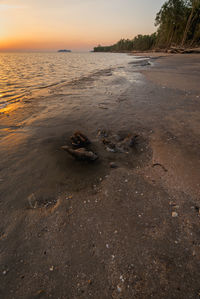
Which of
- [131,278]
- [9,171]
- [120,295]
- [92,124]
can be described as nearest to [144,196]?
[131,278]

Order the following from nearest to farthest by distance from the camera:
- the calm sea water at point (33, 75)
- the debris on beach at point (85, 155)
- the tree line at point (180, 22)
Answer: the debris on beach at point (85, 155), the calm sea water at point (33, 75), the tree line at point (180, 22)

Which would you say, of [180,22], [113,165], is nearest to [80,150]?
[113,165]

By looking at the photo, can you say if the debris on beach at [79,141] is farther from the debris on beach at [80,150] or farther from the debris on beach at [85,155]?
the debris on beach at [85,155]

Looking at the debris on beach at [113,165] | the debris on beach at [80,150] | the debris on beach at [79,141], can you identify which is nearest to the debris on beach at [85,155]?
the debris on beach at [80,150]

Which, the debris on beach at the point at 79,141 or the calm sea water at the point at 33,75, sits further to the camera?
the calm sea water at the point at 33,75

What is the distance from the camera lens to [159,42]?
69.4 metres

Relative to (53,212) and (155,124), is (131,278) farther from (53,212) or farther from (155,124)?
(155,124)

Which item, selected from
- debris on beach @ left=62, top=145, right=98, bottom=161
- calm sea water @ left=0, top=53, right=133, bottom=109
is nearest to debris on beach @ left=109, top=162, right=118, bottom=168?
debris on beach @ left=62, top=145, right=98, bottom=161

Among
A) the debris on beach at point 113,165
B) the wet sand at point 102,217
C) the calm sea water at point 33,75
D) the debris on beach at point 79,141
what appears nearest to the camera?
the wet sand at point 102,217

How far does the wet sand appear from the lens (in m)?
1.49

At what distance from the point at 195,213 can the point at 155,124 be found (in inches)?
127

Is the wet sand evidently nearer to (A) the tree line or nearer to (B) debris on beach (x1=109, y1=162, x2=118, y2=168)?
(B) debris on beach (x1=109, y1=162, x2=118, y2=168)

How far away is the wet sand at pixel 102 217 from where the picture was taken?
1490 millimetres

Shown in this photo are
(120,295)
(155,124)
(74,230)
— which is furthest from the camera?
(155,124)
